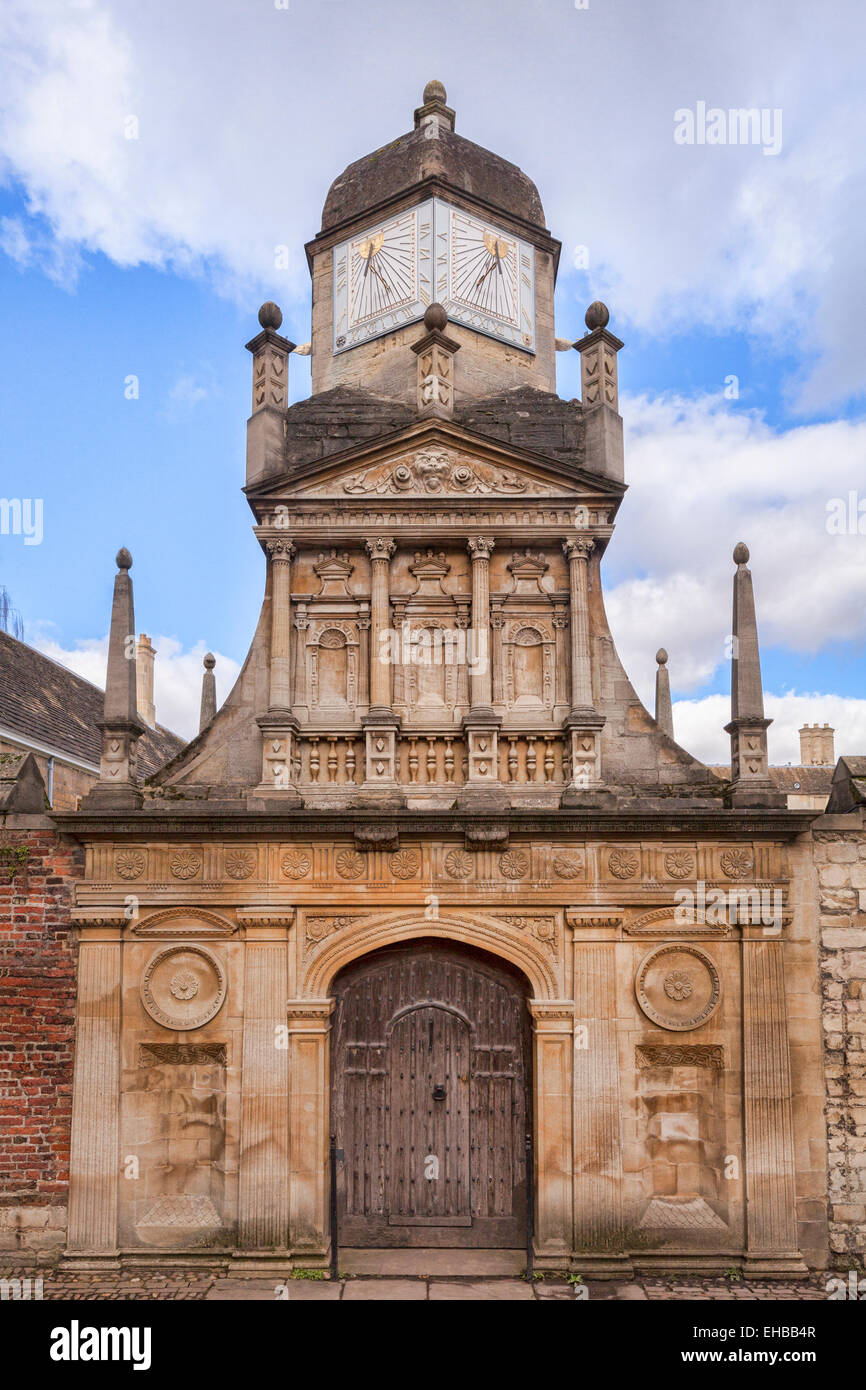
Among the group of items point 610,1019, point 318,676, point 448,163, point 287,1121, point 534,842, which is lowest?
point 287,1121

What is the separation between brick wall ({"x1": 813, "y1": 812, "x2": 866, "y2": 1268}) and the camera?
9.27m

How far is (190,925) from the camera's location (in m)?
9.54

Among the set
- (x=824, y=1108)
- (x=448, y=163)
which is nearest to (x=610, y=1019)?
(x=824, y=1108)

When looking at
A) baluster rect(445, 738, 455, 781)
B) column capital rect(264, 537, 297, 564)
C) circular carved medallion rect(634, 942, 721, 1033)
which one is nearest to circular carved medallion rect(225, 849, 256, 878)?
baluster rect(445, 738, 455, 781)

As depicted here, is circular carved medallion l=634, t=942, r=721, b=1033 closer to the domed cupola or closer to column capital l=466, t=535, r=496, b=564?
column capital l=466, t=535, r=496, b=564

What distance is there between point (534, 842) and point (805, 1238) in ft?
14.0

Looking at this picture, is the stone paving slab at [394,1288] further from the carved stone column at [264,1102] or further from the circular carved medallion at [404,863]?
the circular carved medallion at [404,863]

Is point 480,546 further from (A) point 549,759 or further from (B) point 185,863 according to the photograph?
(B) point 185,863

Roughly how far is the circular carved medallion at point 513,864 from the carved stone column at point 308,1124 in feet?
6.59

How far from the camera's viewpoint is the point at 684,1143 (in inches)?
368

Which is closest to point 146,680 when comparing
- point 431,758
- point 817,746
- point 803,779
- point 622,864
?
point 431,758

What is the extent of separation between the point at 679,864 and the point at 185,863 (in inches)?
182
